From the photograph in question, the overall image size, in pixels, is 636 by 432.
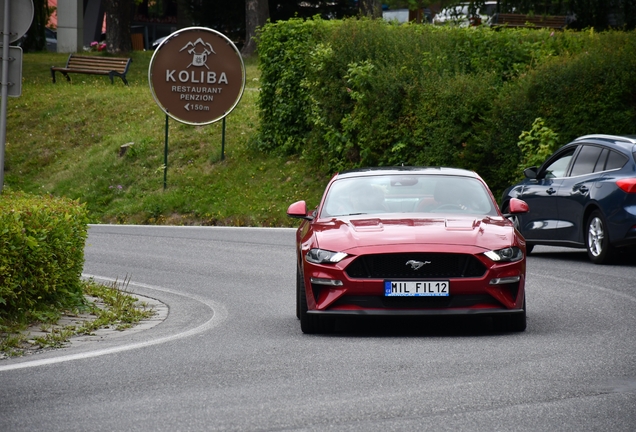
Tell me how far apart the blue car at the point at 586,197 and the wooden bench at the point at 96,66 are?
850 inches

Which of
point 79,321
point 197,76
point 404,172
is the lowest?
point 79,321

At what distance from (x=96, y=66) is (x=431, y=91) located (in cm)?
1708

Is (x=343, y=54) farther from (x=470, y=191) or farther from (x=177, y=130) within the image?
(x=470, y=191)

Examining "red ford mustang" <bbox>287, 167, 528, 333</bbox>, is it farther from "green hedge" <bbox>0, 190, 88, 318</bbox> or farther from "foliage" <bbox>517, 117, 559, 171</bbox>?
"foliage" <bbox>517, 117, 559, 171</bbox>

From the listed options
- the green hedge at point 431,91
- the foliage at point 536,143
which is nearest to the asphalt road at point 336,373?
the foliage at point 536,143

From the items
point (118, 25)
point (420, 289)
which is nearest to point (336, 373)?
point (420, 289)

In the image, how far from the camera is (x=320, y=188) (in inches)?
993

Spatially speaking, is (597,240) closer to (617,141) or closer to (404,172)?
(617,141)

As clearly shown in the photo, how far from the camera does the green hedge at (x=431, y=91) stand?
20484 mm

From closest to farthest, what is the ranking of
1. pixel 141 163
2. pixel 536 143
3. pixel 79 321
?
pixel 79 321
pixel 536 143
pixel 141 163

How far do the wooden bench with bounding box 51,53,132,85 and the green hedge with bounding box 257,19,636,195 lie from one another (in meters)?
10.2

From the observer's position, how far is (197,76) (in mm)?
27031

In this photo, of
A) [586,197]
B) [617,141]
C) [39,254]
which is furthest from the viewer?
[617,141]

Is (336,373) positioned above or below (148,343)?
above
